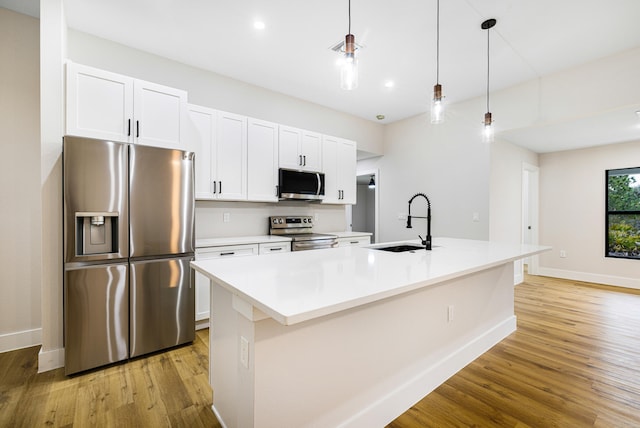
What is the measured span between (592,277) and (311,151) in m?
5.48

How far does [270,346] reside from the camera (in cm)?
124

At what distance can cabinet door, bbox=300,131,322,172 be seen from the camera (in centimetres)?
408

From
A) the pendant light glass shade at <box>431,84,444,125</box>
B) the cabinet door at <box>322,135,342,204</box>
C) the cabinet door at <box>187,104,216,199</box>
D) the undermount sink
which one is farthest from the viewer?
the cabinet door at <box>322,135,342,204</box>

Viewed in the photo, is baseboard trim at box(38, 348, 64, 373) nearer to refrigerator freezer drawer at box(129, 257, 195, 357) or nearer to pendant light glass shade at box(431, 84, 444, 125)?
refrigerator freezer drawer at box(129, 257, 195, 357)

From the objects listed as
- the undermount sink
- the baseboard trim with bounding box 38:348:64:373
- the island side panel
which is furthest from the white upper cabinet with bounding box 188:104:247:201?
the island side panel

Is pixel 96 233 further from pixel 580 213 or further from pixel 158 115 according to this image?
pixel 580 213

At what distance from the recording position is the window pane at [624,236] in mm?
4824

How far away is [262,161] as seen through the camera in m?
3.66

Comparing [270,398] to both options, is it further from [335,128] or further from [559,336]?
[335,128]

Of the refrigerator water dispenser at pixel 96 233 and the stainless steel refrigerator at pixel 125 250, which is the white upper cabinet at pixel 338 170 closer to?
the stainless steel refrigerator at pixel 125 250

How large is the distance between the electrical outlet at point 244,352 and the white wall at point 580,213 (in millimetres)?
6488

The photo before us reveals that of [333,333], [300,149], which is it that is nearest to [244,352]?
[333,333]

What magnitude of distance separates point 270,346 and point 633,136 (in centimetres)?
640

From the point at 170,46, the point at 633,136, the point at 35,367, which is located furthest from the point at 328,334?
the point at 633,136
